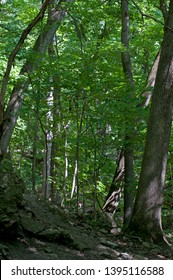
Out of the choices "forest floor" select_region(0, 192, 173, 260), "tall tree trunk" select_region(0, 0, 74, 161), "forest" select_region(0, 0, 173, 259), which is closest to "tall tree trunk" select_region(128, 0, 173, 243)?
"forest" select_region(0, 0, 173, 259)

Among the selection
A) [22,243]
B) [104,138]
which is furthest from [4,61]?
[22,243]

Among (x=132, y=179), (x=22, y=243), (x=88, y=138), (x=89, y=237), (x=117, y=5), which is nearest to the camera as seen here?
(x=22, y=243)

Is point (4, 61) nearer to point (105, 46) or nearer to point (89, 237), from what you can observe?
point (105, 46)

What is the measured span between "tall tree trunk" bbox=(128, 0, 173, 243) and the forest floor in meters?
0.45

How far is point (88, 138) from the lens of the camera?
7.93 m

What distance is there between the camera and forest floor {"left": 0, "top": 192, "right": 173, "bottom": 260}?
4613mm

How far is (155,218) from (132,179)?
1618 millimetres

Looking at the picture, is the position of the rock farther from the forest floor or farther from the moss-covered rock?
the moss-covered rock

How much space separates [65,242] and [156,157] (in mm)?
2711

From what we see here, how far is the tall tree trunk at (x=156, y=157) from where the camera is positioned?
704 cm

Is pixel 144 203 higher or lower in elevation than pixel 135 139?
lower

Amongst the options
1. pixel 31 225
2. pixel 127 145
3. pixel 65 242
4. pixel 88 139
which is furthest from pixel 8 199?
pixel 127 145

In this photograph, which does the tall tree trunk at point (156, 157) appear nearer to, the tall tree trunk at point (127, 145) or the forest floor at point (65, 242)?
the forest floor at point (65, 242)

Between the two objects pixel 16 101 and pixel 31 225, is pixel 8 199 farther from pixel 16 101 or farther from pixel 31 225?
pixel 16 101
